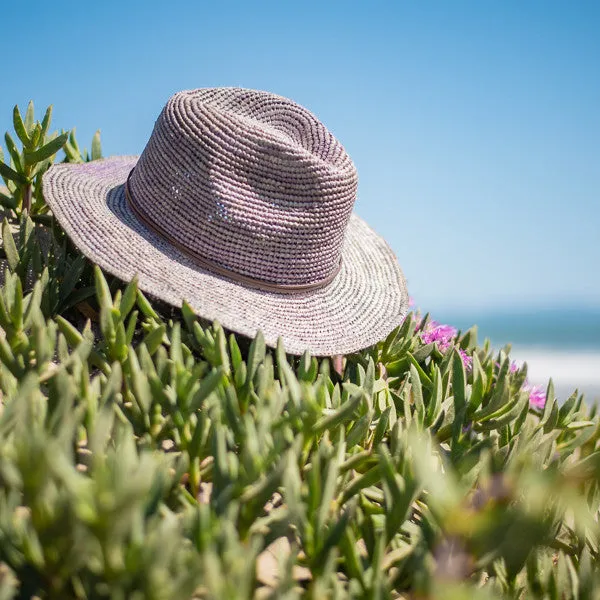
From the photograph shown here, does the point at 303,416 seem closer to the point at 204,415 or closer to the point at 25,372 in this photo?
the point at 204,415

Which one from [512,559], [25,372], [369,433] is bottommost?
[369,433]

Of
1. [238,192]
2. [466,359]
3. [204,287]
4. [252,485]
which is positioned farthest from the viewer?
[466,359]

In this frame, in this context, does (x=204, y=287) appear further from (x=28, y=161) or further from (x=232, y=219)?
(x=28, y=161)

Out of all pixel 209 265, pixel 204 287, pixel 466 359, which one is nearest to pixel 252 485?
pixel 204 287

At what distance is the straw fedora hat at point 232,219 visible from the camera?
1.87 meters

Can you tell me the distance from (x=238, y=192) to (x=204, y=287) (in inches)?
11.1

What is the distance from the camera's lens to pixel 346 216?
218 centimetres

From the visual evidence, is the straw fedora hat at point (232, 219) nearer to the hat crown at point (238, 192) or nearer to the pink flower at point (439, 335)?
the hat crown at point (238, 192)

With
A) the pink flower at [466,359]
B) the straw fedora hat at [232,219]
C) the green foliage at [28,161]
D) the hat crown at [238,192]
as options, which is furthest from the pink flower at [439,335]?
the green foliage at [28,161]

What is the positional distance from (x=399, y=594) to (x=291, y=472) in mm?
314

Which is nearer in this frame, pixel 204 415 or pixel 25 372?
pixel 204 415

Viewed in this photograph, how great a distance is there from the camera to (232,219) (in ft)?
6.43

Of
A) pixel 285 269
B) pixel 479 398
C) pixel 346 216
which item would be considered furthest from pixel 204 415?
pixel 346 216

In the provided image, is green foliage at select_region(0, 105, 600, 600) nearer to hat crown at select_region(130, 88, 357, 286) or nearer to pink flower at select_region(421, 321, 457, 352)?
hat crown at select_region(130, 88, 357, 286)
